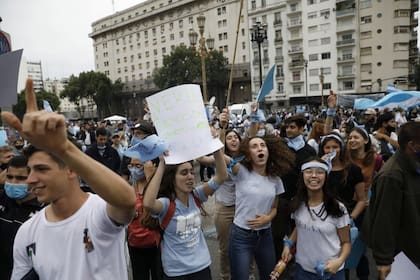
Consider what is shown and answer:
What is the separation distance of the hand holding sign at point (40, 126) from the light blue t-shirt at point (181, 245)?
5.01 ft

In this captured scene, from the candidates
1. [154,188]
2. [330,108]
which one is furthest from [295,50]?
[154,188]

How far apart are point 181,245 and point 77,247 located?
119 cm

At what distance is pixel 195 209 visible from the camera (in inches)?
107

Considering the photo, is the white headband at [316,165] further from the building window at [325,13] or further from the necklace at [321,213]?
the building window at [325,13]

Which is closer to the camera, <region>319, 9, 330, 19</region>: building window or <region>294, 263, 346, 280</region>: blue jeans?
<region>294, 263, 346, 280</region>: blue jeans

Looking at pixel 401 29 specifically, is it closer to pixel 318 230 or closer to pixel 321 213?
pixel 321 213

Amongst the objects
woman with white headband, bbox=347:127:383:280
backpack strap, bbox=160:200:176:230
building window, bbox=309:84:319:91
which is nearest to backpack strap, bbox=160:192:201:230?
backpack strap, bbox=160:200:176:230

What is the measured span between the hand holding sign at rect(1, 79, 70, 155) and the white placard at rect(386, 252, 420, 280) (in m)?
2.46

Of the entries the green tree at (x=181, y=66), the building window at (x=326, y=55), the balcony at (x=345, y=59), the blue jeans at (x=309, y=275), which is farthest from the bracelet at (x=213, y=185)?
the building window at (x=326, y=55)

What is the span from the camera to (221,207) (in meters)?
3.78

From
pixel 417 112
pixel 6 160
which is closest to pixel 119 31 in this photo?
pixel 417 112

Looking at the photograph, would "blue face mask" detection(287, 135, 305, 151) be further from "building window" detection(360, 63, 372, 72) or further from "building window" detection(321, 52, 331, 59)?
"building window" detection(321, 52, 331, 59)

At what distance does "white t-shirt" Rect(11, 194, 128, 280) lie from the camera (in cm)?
146

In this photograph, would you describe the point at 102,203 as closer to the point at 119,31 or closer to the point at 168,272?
the point at 168,272
